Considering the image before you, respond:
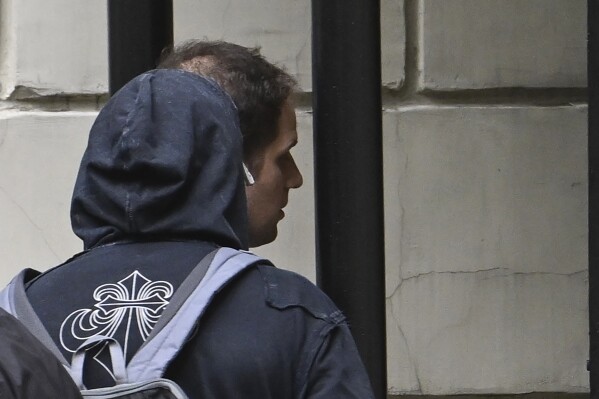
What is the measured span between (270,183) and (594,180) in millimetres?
599

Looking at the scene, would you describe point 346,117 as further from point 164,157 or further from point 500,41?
point 500,41

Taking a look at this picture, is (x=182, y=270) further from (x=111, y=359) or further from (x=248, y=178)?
(x=248, y=178)

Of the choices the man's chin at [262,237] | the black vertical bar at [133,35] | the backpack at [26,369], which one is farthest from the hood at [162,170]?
the black vertical bar at [133,35]

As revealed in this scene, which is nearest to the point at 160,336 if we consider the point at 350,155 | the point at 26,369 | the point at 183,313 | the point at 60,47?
the point at 183,313

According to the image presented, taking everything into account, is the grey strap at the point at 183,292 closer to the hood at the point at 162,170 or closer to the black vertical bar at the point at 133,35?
the hood at the point at 162,170

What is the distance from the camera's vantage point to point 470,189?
3.39 meters

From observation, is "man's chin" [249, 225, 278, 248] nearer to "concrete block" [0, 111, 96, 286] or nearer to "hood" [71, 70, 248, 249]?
"hood" [71, 70, 248, 249]

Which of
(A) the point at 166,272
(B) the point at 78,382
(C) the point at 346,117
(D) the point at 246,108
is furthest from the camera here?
(C) the point at 346,117

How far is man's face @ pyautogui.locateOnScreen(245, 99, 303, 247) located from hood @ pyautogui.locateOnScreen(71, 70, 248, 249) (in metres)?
0.31

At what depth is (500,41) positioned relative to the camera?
11.0 feet

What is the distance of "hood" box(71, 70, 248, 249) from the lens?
175 cm

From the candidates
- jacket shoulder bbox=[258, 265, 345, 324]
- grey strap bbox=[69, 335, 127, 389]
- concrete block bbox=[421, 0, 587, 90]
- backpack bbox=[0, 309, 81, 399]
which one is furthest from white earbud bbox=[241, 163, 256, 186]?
concrete block bbox=[421, 0, 587, 90]

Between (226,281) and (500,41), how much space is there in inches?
74.9

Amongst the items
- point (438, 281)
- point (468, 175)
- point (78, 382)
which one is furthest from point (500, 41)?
point (78, 382)
